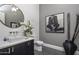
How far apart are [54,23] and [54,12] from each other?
146 mm

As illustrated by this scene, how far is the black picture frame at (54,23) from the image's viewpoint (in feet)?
3.94

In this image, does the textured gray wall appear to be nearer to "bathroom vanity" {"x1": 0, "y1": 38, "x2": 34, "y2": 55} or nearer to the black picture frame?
the black picture frame

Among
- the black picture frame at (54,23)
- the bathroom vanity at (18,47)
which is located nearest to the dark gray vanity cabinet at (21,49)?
the bathroom vanity at (18,47)

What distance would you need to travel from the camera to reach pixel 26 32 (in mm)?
1205

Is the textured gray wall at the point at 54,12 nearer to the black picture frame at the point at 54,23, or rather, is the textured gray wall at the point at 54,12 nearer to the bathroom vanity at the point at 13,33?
the black picture frame at the point at 54,23

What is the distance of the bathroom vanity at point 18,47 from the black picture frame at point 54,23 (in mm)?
275

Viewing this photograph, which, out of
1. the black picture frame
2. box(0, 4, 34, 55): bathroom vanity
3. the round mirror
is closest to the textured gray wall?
the black picture frame

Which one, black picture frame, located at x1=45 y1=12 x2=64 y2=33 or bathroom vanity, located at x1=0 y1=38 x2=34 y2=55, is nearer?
bathroom vanity, located at x1=0 y1=38 x2=34 y2=55

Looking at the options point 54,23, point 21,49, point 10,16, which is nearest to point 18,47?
point 21,49

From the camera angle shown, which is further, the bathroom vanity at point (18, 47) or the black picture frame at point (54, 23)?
the black picture frame at point (54, 23)

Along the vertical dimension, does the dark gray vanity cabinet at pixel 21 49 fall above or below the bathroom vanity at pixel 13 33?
below

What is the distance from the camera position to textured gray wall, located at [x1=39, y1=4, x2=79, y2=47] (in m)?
1.18
